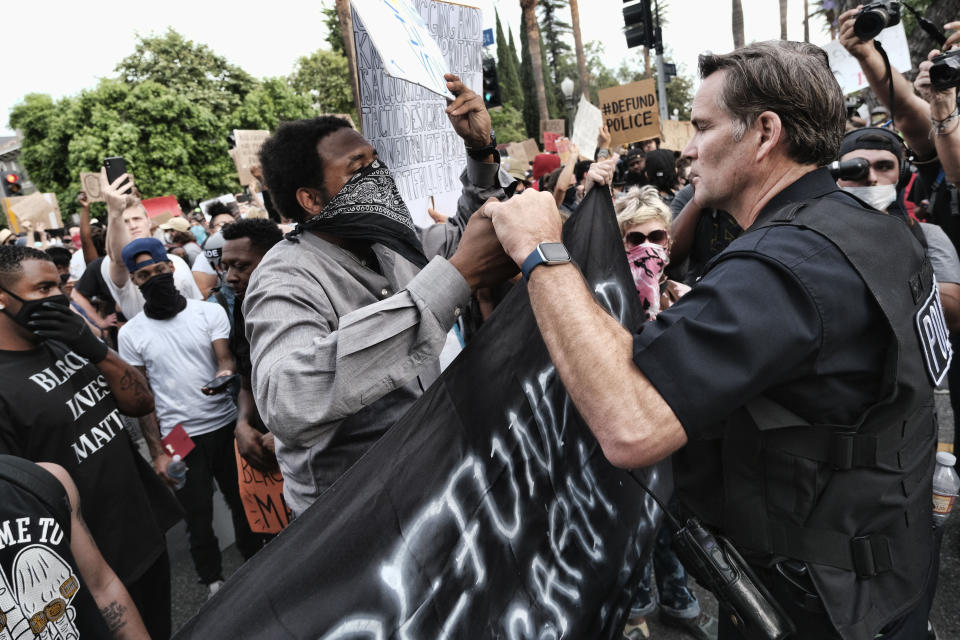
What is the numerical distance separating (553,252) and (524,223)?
0.11m

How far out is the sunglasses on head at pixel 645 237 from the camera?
10.3ft

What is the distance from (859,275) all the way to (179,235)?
27.9 ft

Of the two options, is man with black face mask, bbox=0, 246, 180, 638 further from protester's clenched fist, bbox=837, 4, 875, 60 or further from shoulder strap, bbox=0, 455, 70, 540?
protester's clenched fist, bbox=837, 4, 875, 60

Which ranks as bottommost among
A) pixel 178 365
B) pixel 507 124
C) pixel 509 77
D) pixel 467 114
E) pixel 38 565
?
pixel 178 365

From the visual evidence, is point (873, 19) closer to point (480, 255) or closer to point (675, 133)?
point (480, 255)

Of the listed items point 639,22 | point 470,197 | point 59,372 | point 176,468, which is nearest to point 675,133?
point 639,22

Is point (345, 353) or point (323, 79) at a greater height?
point (323, 79)

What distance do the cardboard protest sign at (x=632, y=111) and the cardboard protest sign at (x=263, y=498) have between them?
660 cm

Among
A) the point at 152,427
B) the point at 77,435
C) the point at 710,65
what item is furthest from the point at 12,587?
the point at 152,427

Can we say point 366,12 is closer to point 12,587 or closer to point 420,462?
point 420,462

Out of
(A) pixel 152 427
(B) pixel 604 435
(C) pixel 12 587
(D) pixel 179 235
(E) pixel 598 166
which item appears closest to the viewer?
(B) pixel 604 435

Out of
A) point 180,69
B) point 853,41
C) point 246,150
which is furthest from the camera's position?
point 180,69

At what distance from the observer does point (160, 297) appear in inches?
147

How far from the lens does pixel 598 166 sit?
6.68ft
